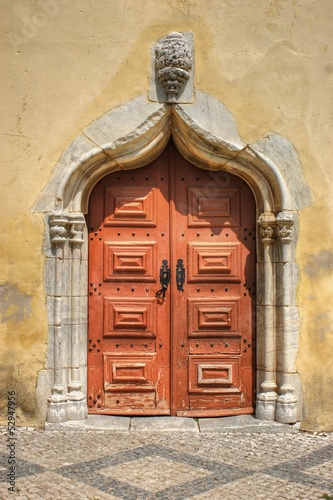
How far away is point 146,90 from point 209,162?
2.66ft

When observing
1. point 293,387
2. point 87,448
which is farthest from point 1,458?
point 293,387

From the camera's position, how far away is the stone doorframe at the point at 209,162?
4.95 metres

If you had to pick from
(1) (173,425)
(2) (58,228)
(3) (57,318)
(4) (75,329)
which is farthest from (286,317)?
(2) (58,228)

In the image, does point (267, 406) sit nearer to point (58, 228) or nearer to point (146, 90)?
point (58, 228)

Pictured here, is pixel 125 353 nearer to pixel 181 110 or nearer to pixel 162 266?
pixel 162 266

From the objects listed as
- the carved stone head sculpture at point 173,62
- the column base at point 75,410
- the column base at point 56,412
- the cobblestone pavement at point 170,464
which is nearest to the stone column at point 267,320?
the cobblestone pavement at point 170,464

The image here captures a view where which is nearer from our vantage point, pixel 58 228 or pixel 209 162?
pixel 58 228

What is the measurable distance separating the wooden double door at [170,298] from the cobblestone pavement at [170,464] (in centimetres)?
43

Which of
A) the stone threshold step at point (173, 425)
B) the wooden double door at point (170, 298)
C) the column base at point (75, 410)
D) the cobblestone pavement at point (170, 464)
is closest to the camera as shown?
the cobblestone pavement at point (170, 464)

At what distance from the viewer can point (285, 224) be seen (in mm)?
4945

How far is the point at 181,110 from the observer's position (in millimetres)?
5078

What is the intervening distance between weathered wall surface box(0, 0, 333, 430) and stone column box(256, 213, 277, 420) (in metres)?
0.24

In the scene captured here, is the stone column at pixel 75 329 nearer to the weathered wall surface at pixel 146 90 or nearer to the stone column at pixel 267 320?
the weathered wall surface at pixel 146 90

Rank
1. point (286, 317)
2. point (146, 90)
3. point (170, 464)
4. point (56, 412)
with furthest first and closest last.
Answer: point (146, 90), point (286, 317), point (56, 412), point (170, 464)
